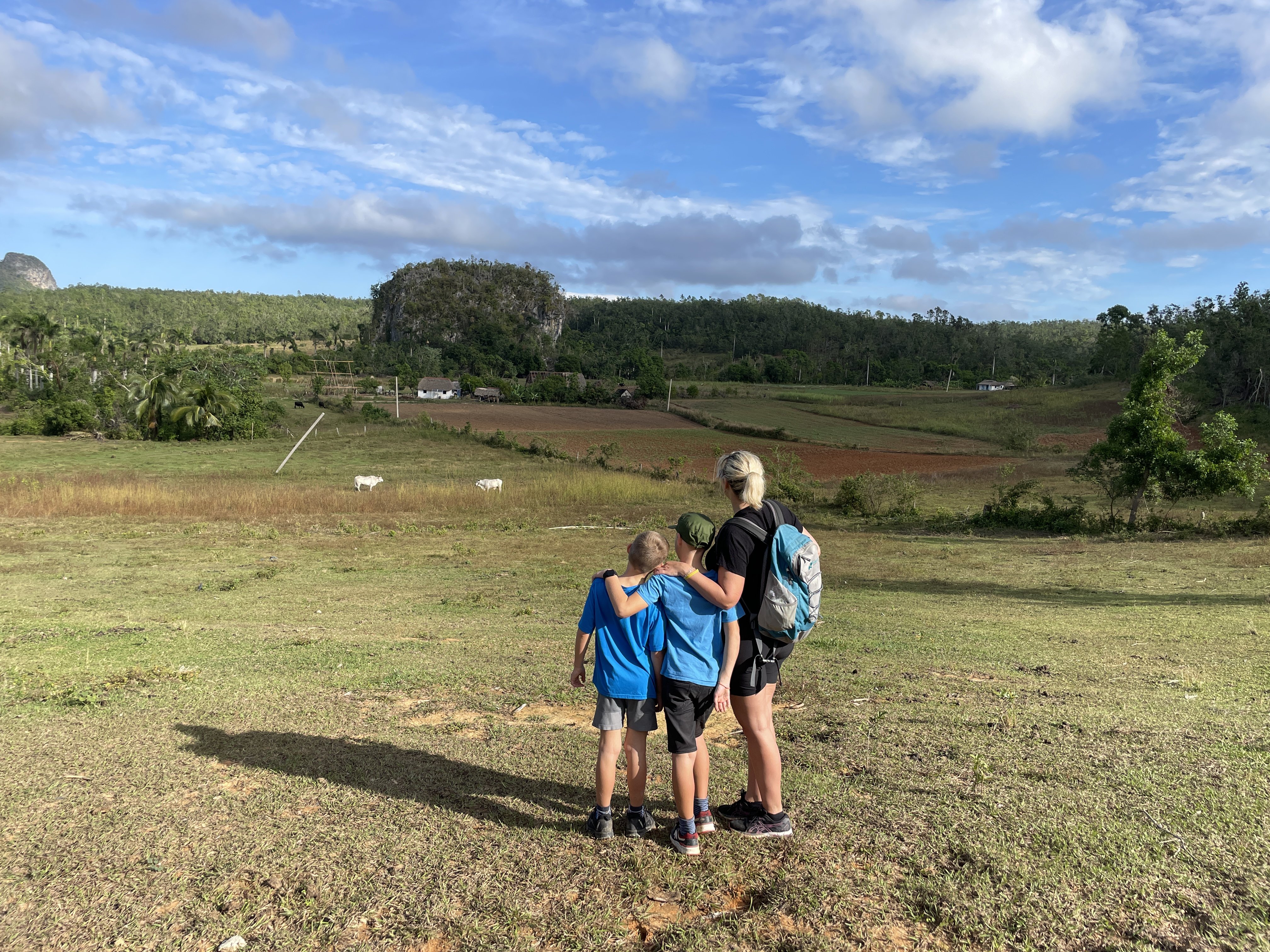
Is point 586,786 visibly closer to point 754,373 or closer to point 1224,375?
point 1224,375

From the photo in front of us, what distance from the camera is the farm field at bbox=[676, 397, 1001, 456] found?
199ft

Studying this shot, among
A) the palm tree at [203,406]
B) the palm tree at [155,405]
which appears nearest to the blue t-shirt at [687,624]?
the palm tree at [203,406]

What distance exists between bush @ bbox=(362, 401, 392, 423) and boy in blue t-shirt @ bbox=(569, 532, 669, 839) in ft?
207

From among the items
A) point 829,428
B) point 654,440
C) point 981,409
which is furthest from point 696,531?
point 981,409

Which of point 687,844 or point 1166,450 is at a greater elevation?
point 1166,450

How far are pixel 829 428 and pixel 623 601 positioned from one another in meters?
67.8

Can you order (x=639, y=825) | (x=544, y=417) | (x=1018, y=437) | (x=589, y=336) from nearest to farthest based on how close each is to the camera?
(x=639, y=825)
(x=1018, y=437)
(x=544, y=417)
(x=589, y=336)

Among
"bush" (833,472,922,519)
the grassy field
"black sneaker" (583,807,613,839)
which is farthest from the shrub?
"black sneaker" (583,807,613,839)

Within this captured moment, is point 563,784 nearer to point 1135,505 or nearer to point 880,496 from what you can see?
point 1135,505

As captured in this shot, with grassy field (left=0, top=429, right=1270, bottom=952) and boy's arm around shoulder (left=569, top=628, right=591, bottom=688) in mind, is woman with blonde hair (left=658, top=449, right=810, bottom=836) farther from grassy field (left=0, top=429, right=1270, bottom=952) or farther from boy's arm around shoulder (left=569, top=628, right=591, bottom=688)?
boy's arm around shoulder (left=569, top=628, right=591, bottom=688)

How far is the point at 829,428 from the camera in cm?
6956

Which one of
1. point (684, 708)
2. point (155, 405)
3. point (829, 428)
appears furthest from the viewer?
point (829, 428)

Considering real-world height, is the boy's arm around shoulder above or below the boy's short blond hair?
below

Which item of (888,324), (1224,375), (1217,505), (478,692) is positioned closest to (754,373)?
(888,324)
